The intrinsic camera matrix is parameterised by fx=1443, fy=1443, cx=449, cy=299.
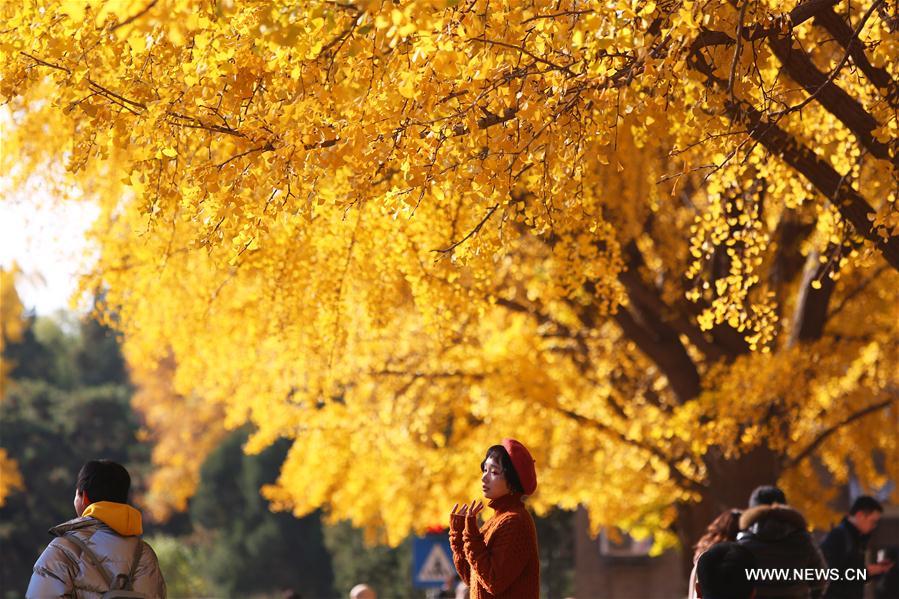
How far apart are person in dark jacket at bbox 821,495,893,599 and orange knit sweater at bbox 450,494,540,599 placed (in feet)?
12.8

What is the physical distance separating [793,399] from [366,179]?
7.64m

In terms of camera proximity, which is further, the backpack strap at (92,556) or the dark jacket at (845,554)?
the dark jacket at (845,554)

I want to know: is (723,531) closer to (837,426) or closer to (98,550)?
(98,550)

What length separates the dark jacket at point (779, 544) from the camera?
8047mm

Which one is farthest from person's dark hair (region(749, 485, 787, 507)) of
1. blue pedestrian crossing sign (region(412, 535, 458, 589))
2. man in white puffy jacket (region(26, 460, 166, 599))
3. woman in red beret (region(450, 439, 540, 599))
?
blue pedestrian crossing sign (region(412, 535, 458, 589))

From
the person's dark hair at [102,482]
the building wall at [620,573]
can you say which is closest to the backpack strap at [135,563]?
the person's dark hair at [102,482]

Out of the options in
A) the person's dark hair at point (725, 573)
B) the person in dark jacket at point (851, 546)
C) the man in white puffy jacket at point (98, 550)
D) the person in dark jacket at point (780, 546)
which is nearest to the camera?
the person's dark hair at point (725, 573)

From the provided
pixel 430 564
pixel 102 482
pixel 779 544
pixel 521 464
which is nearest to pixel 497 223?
pixel 779 544

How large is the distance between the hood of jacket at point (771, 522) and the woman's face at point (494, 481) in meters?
2.21

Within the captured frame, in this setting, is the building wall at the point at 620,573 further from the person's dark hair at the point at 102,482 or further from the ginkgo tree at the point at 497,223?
the person's dark hair at the point at 102,482

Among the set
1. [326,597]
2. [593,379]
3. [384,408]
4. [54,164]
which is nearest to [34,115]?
[54,164]

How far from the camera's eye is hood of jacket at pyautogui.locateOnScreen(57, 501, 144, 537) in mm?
6230

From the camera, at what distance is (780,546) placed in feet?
26.8

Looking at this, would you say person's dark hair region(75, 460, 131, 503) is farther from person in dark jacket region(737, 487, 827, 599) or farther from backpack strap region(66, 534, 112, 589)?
person in dark jacket region(737, 487, 827, 599)
